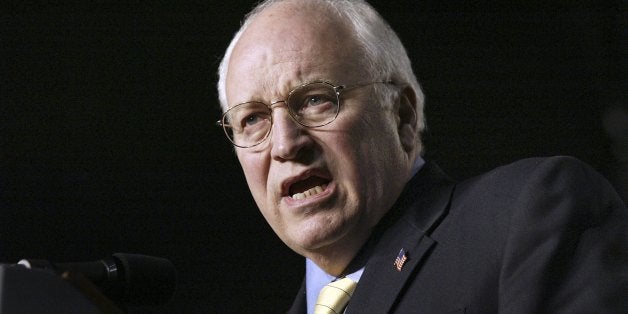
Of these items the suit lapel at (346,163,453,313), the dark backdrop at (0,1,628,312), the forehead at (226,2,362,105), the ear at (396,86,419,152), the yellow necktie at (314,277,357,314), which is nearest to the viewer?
the suit lapel at (346,163,453,313)

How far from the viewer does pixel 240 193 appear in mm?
3328

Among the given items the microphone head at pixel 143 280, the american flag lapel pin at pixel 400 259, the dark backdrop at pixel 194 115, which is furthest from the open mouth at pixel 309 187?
the dark backdrop at pixel 194 115

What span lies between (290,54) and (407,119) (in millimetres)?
367

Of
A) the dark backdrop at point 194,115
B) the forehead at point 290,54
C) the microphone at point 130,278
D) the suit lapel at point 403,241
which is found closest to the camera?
the microphone at point 130,278

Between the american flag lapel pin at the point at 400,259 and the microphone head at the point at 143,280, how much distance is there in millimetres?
492

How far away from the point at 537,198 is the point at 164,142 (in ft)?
6.42

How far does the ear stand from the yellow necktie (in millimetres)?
400

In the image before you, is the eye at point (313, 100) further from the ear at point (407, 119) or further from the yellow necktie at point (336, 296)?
the yellow necktie at point (336, 296)

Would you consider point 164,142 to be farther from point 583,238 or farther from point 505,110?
point 583,238

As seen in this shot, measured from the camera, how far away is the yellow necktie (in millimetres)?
1930

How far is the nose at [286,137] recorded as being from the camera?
76.7 inches

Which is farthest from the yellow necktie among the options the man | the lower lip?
the lower lip

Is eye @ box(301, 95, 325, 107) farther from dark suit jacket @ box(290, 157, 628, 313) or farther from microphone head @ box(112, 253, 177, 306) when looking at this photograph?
microphone head @ box(112, 253, 177, 306)

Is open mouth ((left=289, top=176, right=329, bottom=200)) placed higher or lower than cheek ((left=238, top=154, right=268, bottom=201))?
lower
